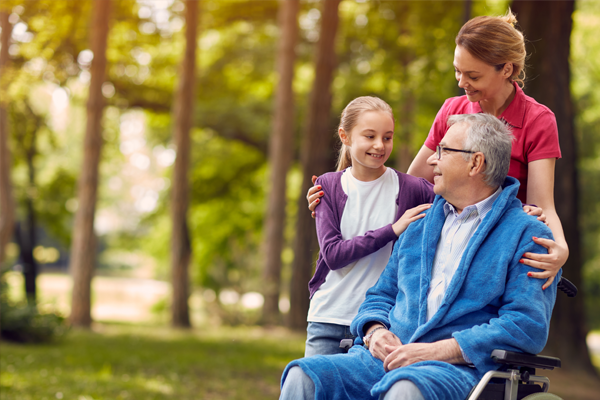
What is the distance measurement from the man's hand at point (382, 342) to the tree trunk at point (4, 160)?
1035cm

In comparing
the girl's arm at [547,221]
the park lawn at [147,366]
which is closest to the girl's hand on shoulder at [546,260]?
the girl's arm at [547,221]

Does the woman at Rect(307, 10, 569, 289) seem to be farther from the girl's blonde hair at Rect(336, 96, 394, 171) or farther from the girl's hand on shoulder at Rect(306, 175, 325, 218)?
the girl's hand on shoulder at Rect(306, 175, 325, 218)

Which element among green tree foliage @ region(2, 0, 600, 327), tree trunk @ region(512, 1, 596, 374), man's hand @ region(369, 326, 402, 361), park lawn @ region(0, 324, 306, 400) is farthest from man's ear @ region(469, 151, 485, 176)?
green tree foliage @ region(2, 0, 600, 327)

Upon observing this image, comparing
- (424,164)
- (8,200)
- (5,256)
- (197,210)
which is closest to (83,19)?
(8,200)

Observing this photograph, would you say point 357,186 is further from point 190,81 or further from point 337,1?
point 190,81

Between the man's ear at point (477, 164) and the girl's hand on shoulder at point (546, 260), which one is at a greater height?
the man's ear at point (477, 164)

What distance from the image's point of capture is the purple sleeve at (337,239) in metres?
2.71

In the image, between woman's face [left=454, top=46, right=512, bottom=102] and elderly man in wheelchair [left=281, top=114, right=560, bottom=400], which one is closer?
elderly man in wheelchair [left=281, top=114, right=560, bottom=400]

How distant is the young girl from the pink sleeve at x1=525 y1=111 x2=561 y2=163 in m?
0.46

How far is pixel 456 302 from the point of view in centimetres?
242

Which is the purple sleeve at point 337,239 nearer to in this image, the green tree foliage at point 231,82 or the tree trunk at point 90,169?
the green tree foliage at point 231,82

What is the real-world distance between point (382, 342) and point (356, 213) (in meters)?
0.60

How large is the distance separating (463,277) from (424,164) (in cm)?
81

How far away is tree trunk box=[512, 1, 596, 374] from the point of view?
7.40m
